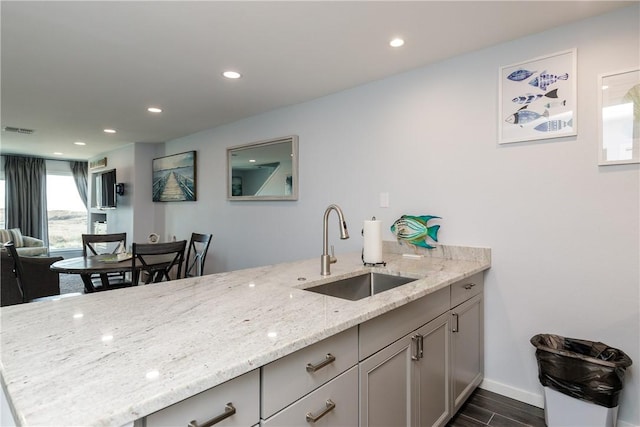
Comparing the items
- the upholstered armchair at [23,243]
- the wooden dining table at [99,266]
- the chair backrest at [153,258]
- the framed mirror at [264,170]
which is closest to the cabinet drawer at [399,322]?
the framed mirror at [264,170]

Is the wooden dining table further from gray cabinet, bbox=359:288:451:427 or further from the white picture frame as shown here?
the white picture frame

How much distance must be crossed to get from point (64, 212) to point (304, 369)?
916cm

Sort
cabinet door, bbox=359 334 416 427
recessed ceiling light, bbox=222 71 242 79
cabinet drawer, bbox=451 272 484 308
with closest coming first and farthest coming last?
cabinet door, bbox=359 334 416 427 < cabinet drawer, bbox=451 272 484 308 < recessed ceiling light, bbox=222 71 242 79

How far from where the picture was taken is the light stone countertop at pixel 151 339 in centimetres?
65

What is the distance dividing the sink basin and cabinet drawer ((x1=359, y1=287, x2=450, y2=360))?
22 cm

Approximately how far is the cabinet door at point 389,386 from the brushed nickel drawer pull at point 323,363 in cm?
19

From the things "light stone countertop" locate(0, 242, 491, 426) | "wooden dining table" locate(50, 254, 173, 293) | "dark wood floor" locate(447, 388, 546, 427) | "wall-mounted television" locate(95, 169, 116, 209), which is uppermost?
"wall-mounted television" locate(95, 169, 116, 209)

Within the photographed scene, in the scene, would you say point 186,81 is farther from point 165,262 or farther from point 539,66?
point 539,66

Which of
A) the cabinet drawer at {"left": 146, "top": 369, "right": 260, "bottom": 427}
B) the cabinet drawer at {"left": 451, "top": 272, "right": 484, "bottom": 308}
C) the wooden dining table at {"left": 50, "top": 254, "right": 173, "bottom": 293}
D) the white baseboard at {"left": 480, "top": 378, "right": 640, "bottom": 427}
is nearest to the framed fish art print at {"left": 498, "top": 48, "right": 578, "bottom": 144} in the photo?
the cabinet drawer at {"left": 451, "top": 272, "right": 484, "bottom": 308}

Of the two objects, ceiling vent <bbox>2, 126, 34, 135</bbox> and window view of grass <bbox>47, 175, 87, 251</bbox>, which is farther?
window view of grass <bbox>47, 175, 87, 251</bbox>

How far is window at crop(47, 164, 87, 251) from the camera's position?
780cm

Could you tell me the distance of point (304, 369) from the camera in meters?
1.01

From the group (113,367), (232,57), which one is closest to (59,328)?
(113,367)

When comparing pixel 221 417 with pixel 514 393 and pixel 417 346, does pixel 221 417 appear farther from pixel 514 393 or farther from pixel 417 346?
pixel 514 393
